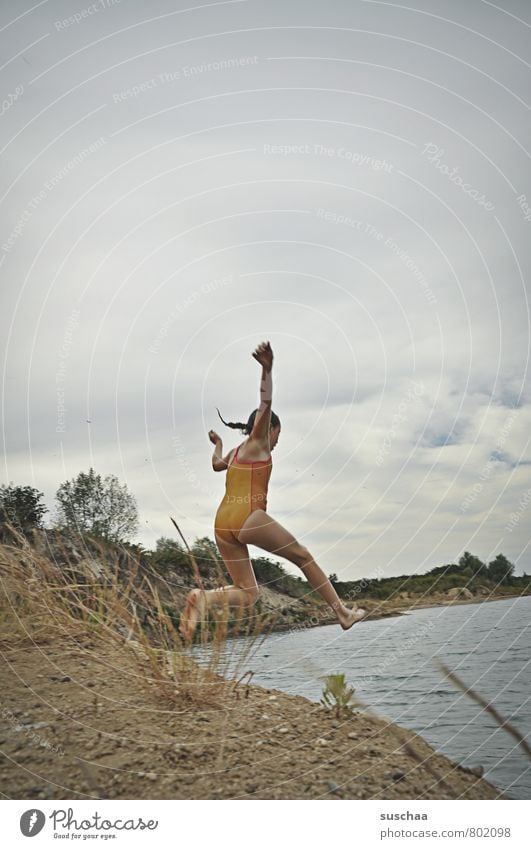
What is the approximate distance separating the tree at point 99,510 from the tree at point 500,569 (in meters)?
3.58

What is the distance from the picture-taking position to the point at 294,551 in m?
4.83

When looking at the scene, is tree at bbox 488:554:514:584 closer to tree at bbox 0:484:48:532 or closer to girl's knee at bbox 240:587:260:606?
girl's knee at bbox 240:587:260:606

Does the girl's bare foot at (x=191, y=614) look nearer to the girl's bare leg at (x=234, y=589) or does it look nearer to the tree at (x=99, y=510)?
the girl's bare leg at (x=234, y=589)

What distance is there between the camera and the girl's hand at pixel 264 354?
4.57 metres

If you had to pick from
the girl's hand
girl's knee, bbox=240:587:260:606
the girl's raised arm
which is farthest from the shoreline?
the girl's hand

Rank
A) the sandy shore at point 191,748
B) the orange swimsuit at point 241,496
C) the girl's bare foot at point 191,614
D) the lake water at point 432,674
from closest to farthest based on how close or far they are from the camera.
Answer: the sandy shore at point 191,748 → the lake water at point 432,674 → the girl's bare foot at point 191,614 → the orange swimsuit at point 241,496

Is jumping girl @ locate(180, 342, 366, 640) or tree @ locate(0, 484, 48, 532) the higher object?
tree @ locate(0, 484, 48, 532)

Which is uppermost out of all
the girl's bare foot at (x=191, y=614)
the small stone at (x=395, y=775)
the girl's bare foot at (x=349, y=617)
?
the girl's bare foot at (x=191, y=614)

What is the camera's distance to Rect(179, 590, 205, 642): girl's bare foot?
15.5 feet

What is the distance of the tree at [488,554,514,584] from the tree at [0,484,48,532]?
4.60 m

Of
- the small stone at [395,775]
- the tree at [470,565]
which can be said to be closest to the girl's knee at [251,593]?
the small stone at [395,775]

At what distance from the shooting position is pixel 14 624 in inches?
222

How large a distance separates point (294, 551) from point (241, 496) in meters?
0.56

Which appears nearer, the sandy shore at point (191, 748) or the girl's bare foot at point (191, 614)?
the sandy shore at point (191, 748)
